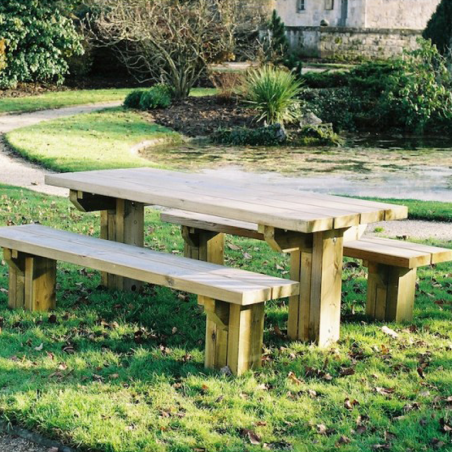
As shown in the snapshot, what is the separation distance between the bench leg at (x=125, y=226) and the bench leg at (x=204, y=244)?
1.14ft

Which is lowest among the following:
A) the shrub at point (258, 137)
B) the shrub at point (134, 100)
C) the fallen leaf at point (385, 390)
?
the shrub at point (258, 137)

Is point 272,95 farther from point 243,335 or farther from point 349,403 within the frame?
point 349,403

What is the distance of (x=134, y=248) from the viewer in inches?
232

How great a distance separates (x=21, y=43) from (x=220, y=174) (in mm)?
12905

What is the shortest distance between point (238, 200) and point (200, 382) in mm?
1268

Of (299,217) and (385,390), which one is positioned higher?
(299,217)

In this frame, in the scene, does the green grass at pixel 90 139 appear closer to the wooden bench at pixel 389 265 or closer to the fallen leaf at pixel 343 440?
the wooden bench at pixel 389 265

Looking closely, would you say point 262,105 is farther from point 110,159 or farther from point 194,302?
point 194,302

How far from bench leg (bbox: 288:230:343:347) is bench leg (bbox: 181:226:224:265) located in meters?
Result: 1.27

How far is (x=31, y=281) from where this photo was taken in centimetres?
603

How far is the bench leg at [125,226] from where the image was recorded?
6.57m

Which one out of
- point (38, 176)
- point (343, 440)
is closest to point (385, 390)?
point (343, 440)

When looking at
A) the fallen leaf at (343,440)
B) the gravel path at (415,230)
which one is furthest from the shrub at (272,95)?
the fallen leaf at (343,440)

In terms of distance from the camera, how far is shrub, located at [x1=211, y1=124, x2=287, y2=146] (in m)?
18.7
